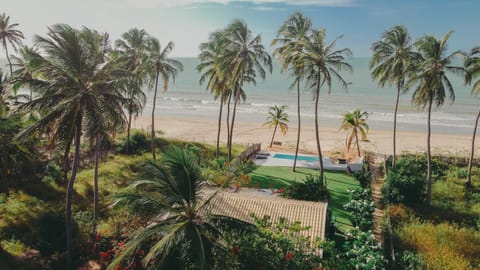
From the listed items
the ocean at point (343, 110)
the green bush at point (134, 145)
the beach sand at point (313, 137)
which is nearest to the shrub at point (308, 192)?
the green bush at point (134, 145)

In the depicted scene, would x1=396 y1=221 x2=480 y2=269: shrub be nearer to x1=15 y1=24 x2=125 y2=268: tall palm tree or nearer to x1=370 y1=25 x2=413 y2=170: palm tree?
x1=370 y1=25 x2=413 y2=170: palm tree

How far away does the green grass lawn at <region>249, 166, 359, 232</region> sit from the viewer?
677 inches

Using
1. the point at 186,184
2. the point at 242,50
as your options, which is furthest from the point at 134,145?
the point at 186,184

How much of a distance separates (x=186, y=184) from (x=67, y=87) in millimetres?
6011

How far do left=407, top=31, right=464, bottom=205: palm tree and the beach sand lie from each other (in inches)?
628

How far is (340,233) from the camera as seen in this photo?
14.5m

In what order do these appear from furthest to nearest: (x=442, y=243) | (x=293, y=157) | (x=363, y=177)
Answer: (x=293, y=157), (x=363, y=177), (x=442, y=243)

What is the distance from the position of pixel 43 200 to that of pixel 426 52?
72.9ft

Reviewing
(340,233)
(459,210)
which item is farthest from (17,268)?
(459,210)

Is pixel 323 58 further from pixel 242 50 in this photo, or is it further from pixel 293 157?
pixel 293 157

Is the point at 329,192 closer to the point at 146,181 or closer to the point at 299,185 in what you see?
the point at 299,185

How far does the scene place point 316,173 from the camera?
2445 centimetres

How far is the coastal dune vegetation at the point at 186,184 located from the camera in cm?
958

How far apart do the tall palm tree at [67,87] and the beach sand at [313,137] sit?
23.9 meters
